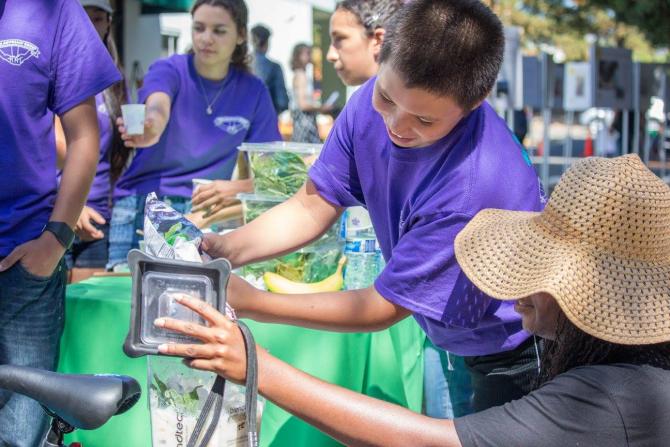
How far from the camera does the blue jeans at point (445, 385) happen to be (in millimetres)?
2936

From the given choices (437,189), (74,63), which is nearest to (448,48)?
(437,189)

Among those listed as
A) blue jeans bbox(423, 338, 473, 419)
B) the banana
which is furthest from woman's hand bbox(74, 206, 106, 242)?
blue jeans bbox(423, 338, 473, 419)

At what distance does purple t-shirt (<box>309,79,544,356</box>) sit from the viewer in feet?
6.77

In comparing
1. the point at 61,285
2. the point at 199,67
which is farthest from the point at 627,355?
the point at 199,67

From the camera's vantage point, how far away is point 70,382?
156 cm

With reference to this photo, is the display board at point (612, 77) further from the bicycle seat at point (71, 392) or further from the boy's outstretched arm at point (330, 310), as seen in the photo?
the bicycle seat at point (71, 392)

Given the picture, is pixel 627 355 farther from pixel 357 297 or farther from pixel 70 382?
pixel 70 382

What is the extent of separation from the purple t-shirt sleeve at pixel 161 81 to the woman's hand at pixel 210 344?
2636 mm

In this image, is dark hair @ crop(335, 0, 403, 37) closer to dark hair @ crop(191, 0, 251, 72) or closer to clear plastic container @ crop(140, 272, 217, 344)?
dark hair @ crop(191, 0, 251, 72)

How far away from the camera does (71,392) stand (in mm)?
1553

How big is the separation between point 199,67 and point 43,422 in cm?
194

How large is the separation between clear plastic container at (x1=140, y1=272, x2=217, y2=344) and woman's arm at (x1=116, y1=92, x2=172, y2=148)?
2.18 metres

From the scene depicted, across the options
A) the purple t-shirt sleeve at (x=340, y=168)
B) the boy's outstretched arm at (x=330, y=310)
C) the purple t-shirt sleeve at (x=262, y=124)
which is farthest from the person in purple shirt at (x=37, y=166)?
the purple t-shirt sleeve at (x=262, y=124)

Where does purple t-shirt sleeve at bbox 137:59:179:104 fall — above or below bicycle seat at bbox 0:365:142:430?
above
